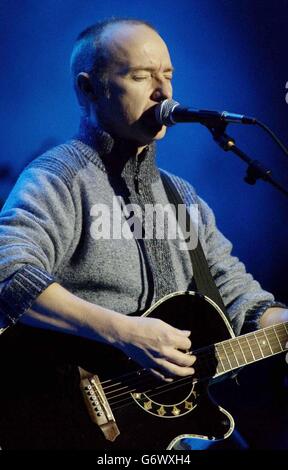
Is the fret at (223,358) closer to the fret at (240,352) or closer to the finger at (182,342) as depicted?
the fret at (240,352)

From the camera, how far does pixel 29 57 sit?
2016mm

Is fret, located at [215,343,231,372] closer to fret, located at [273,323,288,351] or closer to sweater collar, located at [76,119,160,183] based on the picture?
fret, located at [273,323,288,351]

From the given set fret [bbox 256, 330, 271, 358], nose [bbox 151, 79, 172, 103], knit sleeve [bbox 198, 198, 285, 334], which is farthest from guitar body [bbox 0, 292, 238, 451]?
nose [bbox 151, 79, 172, 103]

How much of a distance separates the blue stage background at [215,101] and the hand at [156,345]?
2.49 feet

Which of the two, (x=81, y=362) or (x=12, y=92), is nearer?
(x=81, y=362)

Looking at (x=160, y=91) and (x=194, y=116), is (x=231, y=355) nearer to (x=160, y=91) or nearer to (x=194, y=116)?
(x=194, y=116)

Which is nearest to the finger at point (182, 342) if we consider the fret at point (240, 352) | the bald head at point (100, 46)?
the fret at point (240, 352)

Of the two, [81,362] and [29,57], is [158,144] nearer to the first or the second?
[29,57]

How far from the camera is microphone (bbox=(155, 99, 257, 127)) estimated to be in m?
1.56

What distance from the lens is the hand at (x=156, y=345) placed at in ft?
5.26
